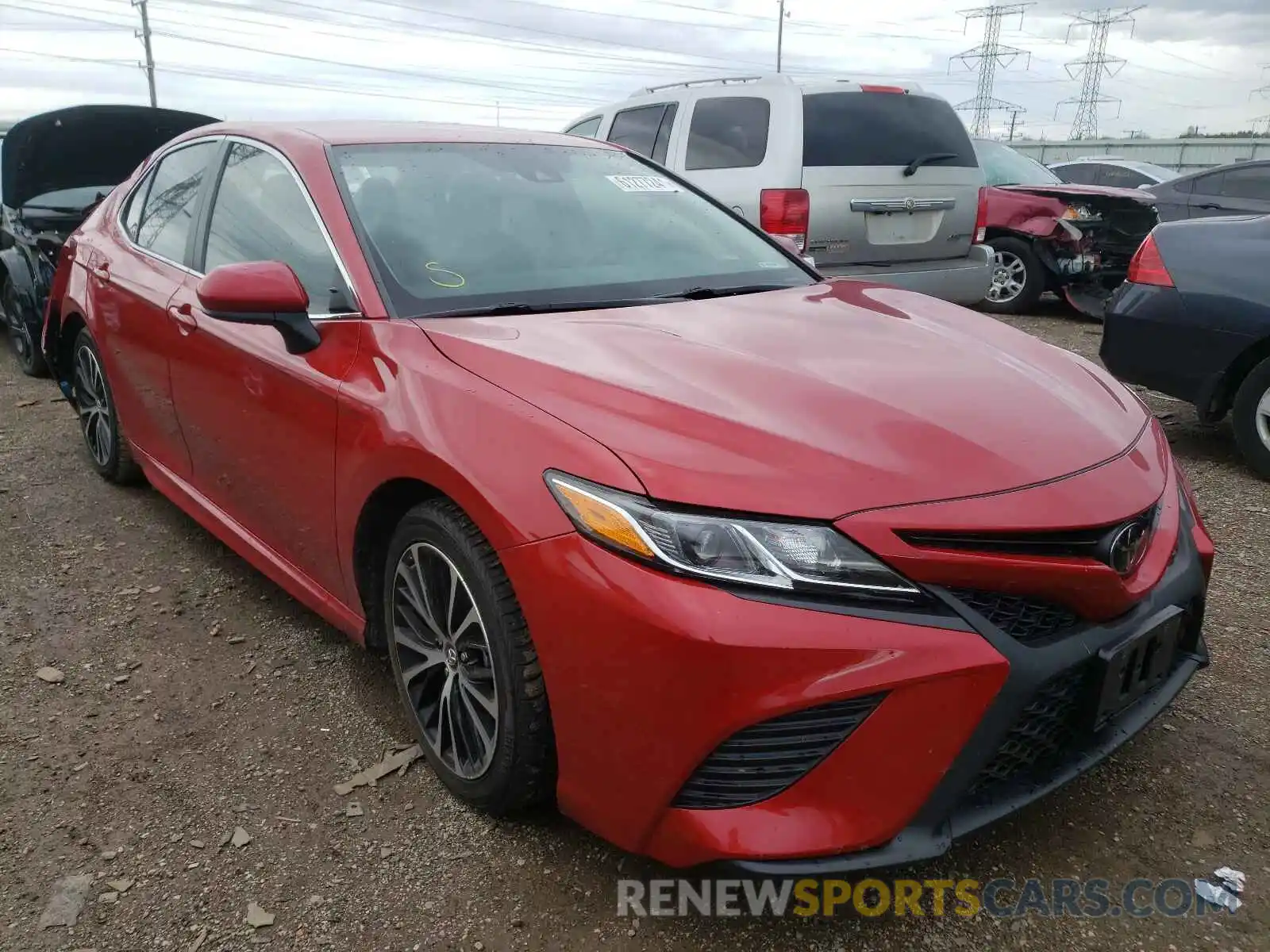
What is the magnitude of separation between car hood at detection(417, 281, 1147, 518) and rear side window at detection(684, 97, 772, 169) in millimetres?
4250

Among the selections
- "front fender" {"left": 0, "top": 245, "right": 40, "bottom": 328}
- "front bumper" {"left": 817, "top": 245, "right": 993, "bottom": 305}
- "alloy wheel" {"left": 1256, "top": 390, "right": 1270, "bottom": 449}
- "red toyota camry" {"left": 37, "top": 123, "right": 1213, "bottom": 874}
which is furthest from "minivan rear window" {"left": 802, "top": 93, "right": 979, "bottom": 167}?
"front fender" {"left": 0, "top": 245, "right": 40, "bottom": 328}

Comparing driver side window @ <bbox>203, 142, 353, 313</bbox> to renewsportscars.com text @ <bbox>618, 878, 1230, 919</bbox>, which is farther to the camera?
driver side window @ <bbox>203, 142, 353, 313</bbox>

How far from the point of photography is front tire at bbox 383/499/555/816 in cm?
191

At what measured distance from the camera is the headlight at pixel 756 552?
1626 mm

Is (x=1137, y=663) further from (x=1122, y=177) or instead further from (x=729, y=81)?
(x=1122, y=177)

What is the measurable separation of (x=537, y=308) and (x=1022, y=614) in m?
1.34

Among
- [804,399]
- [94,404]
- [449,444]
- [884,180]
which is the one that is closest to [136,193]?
[94,404]

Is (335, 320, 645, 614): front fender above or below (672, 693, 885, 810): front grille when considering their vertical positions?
above

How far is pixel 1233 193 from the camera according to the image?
9.60m

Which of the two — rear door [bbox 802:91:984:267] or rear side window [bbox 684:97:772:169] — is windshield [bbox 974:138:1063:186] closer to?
rear door [bbox 802:91:984:267]

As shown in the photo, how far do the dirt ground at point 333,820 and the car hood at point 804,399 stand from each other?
2.33 ft

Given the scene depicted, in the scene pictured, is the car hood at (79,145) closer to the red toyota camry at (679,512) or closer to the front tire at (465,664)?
the red toyota camry at (679,512)

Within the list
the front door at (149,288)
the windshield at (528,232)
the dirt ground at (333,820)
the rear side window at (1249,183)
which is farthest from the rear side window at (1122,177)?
the front door at (149,288)

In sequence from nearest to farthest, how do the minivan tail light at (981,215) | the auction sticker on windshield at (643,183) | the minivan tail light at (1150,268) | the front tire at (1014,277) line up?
the auction sticker on windshield at (643,183), the minivan tail light at (1150,268), the minivan tail light at (981,215), the front tire at (1014,277)
